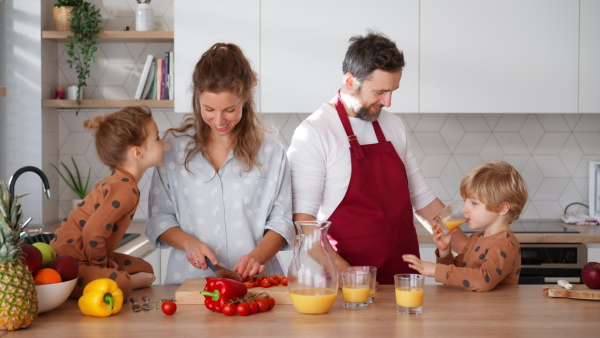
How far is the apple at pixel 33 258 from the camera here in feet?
5.44

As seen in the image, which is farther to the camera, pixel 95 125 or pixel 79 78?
pixel 79 78

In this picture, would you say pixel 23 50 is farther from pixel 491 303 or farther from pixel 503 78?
pixel 491 303

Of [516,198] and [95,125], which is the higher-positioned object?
[95,125]

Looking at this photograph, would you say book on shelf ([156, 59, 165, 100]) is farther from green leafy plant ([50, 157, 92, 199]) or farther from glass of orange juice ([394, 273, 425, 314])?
glass of orange juice ([394, 273, 425, 314])

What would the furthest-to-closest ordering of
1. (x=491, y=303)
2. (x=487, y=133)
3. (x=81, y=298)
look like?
(x=487, y=133) → (x=491, y=303) → (x=81, y=298)

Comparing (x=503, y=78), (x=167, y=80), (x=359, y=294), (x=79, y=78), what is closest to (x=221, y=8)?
(x=167, y=80)

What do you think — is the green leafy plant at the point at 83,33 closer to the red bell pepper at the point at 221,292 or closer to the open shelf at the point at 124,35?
the open shelf at the point at 124,35

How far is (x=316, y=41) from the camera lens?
362 centimetres

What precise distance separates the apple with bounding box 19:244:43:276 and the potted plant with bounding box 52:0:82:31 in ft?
7.87

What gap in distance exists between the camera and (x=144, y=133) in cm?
209

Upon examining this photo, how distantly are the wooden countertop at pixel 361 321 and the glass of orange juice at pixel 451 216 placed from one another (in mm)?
301

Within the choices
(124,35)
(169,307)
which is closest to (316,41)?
(124,35)

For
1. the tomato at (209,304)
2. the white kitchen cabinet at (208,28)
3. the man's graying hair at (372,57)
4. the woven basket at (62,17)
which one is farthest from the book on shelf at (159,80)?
the tomato at (209,304)

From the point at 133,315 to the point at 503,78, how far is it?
2576 millimetres
